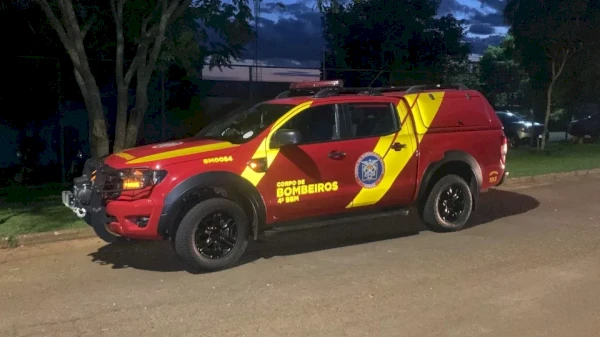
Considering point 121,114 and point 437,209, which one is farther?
point 121,114

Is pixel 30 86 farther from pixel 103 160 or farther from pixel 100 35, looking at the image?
pixel 103 160

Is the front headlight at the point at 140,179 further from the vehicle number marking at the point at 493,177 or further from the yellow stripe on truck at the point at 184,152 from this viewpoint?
the vehicle number marking at the point at 493,177

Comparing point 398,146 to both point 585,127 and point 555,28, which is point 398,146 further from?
point 585,127

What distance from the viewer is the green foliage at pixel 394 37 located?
25.2 metres

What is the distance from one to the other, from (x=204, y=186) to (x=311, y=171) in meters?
1.29

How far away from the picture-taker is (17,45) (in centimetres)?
1409

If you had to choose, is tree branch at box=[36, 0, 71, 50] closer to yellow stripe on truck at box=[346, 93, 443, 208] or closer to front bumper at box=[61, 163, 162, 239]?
front bumper at box=[61, 163, 162, 239]

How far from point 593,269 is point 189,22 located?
913cm

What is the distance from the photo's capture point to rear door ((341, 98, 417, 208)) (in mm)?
8055

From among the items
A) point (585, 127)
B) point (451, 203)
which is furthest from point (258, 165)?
point (585, 127)

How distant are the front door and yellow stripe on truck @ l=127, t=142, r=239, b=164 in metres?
→ 0.52

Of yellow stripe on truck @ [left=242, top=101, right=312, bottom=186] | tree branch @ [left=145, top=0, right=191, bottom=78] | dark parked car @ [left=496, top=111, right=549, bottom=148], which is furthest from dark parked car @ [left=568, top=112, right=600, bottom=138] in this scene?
yellow stripe on truck @ [left=242, top=101, right=312, bottom=186]

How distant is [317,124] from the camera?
802 centimetres

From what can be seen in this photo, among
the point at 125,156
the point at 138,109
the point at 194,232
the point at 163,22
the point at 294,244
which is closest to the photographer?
the point at 194,232
